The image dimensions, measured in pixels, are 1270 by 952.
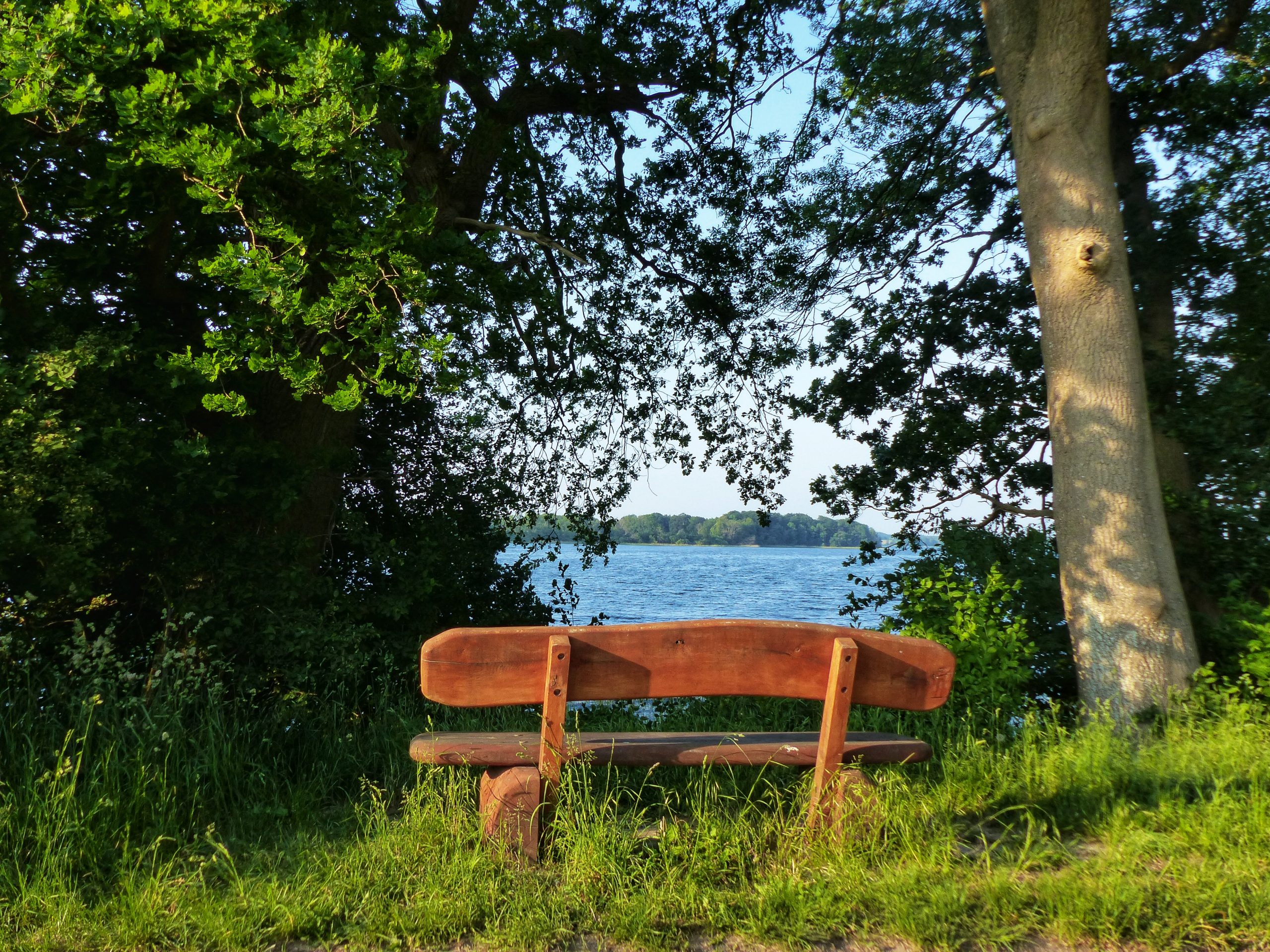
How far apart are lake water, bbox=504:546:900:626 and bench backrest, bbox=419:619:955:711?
435cm

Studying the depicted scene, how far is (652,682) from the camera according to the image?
334 cm

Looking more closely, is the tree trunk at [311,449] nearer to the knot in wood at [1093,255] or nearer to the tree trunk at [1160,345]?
the knot in wood at [1093,255]

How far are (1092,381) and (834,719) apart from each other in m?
3.37

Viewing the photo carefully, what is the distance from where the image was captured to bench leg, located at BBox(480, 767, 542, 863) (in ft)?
10.7

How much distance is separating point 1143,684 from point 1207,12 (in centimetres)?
704

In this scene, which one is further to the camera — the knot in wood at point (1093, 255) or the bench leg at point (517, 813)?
the knot in wood at point (1093, 255)

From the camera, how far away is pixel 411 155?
8.51 meters

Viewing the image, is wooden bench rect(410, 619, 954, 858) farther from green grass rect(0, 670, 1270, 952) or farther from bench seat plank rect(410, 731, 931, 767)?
green grass rect(0, 670, 1270, 952)

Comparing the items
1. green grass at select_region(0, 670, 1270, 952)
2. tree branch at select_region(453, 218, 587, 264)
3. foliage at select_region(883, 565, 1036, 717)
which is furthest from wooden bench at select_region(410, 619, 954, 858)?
tree branch at select_region(453, 218, 587, 264)

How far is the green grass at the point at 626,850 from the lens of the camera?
9.59 feet

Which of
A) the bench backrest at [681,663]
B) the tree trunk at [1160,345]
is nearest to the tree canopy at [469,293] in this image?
the tree trunk at [1160,345]

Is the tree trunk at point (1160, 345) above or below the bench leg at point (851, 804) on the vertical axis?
above

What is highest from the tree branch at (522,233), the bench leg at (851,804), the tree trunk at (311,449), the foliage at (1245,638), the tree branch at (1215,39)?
the tree branch at (1215,39)

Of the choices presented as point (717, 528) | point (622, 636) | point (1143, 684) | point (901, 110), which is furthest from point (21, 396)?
point (717, 528)
